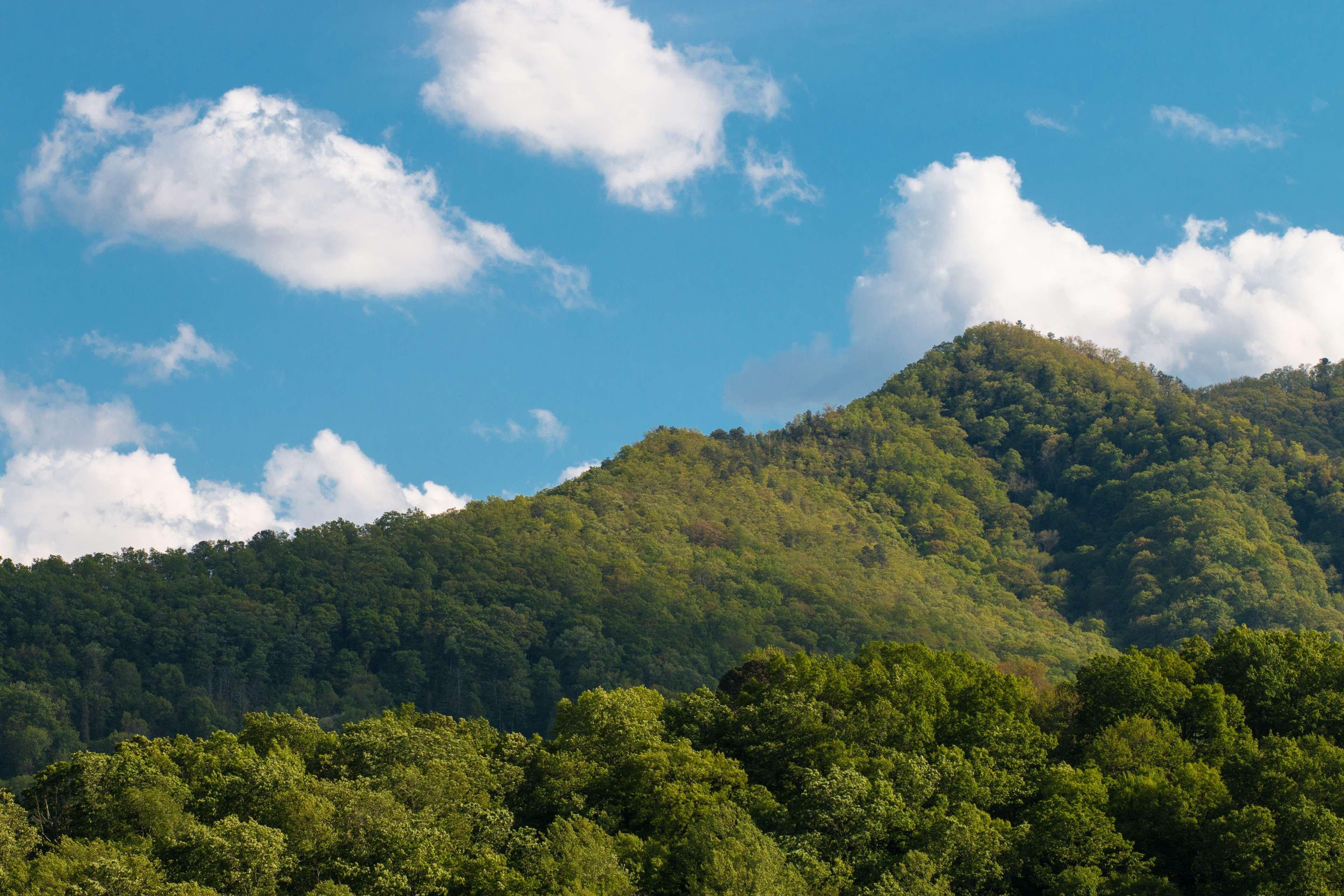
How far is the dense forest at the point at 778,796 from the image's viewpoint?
4822 cm

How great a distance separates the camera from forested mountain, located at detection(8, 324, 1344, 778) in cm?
13650

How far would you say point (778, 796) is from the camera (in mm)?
58938

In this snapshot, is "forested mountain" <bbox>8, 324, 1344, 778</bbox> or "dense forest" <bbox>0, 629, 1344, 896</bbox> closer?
A: "dense forest" <bbox>0, 629, 1344, 896</bbox>

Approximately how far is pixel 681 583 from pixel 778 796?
98621 mm

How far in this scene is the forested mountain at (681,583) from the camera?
136m

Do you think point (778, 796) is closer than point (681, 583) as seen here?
Yes

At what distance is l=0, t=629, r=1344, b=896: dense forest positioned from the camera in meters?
48.2

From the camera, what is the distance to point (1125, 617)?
525 feet

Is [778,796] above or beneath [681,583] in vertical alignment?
beneath

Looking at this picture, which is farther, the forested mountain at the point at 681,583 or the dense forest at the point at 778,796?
the forested mountain at the point at 681,583

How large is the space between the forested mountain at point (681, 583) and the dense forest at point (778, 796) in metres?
40.3

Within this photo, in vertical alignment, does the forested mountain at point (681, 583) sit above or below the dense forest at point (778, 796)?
above

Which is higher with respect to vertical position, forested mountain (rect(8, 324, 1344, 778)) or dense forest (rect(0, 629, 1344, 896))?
forested mountain (rect(8, 324, 1344, 778))

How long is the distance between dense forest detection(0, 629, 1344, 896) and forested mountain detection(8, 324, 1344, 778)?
40255mm
